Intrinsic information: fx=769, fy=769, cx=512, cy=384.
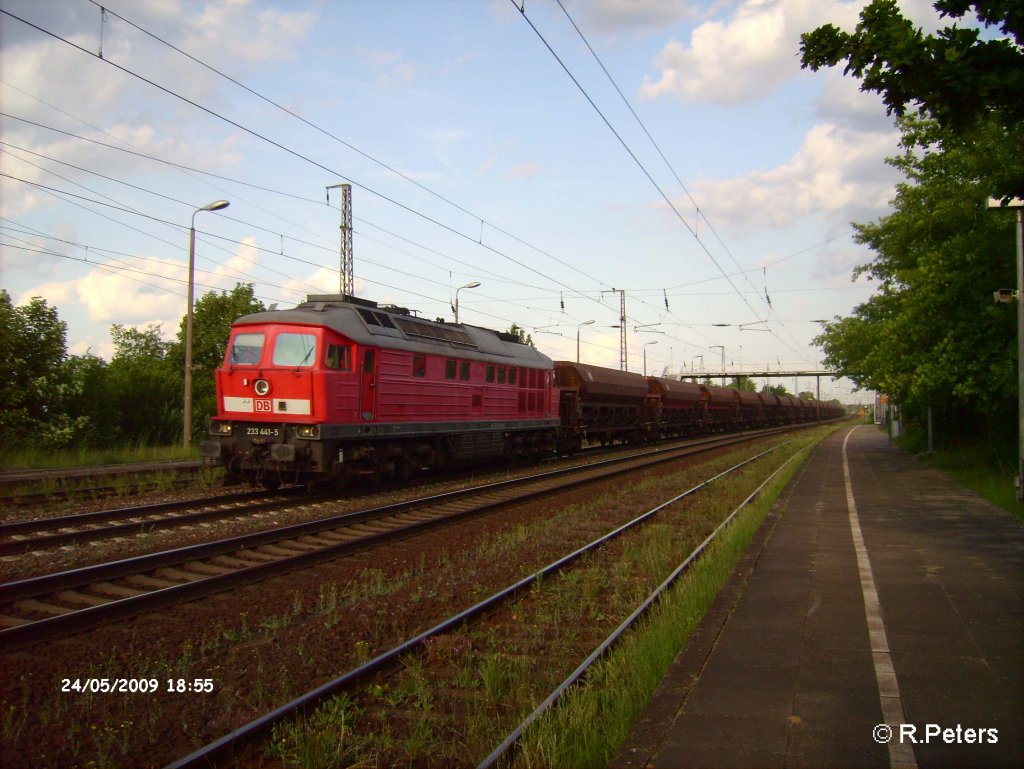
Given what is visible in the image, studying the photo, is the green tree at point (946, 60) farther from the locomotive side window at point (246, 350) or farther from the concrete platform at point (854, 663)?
the locomotive side window at point (246, 350)

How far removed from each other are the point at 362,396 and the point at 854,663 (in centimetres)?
1034

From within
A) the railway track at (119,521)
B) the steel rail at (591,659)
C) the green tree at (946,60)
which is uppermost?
the green tree at (946,60)

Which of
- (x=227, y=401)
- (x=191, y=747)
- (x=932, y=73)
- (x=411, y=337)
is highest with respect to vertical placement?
(x=932, y=73)

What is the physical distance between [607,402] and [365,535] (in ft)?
69.1

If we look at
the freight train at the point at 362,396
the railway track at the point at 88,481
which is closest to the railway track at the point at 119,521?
the freight train at the point at 362,396

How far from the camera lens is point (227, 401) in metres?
14.0

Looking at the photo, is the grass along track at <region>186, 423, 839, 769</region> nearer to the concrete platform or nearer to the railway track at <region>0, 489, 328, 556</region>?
the concrete platform

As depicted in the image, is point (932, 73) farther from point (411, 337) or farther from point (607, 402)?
point (607, 402)

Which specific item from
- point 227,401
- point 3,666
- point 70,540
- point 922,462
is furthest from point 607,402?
point 3,666

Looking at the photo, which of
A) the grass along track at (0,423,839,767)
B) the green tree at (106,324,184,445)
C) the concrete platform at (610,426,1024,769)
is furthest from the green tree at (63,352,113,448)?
the concrete platform at (610,426,1024,769)

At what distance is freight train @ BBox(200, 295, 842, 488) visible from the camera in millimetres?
Result: 13430

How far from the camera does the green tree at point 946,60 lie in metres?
6.41

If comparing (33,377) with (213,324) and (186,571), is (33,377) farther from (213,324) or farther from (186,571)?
(213,324)

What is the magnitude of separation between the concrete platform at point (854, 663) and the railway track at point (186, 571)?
4.63m
